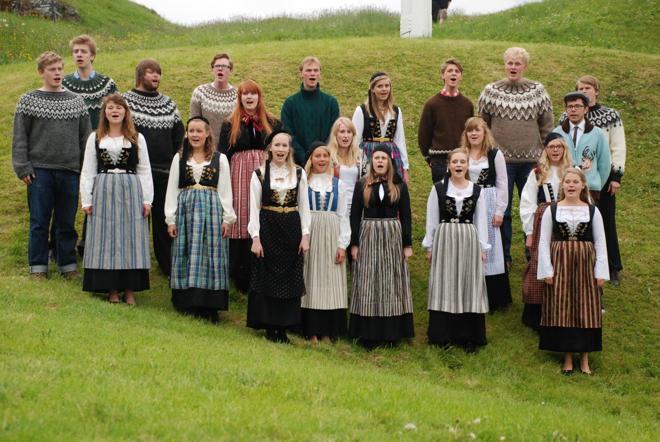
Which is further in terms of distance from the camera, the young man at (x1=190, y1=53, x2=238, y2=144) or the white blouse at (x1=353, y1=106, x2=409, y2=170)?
the young man at (x1=190, y1=53, x2=238, y2=144)

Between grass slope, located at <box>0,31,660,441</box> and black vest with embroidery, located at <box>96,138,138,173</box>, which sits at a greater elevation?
black vest with embroidery, located at <box>96,138,138,173</box>

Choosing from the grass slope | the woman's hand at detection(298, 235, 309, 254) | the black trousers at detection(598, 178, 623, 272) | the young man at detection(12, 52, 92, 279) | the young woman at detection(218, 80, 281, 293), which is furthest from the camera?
the black trousers at detection(598, 178, 623, 272)

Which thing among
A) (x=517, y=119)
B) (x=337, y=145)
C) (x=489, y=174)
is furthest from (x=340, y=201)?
(x=517, y=119)

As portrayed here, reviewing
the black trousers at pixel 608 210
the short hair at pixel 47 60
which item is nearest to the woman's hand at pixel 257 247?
the short hair at pixel 47 60

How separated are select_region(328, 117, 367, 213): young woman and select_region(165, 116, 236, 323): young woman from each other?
1132mm

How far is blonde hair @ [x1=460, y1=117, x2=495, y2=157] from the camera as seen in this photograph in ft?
32.9

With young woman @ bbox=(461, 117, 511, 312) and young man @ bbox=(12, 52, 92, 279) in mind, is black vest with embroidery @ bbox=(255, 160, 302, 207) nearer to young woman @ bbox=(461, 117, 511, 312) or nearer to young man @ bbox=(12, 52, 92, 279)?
young woman @ bbox=(461, 117, 511, 312)

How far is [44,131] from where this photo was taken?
10094 millimetres

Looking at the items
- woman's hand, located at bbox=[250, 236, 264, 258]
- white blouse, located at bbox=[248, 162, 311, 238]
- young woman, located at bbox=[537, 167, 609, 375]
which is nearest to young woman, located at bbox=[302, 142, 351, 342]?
white blouse, located at bbox=[248, 162, 311, 238]

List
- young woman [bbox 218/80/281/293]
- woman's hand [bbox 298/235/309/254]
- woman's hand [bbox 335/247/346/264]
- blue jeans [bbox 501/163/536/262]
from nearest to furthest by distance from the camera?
woman's hand [bbox 298/235/309/254] → woman's hand [bbox 335/247/346/264] → young woman [bbox 218/80/281/293] → blue jeans [bbox 501/163/536/262]

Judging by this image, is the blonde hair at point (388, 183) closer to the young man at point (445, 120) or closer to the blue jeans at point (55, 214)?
the young man at point (445, 120)

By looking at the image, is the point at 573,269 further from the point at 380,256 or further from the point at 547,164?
the point at 380,256

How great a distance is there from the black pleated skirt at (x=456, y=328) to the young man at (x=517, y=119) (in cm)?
155

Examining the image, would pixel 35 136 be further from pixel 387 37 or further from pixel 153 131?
pixel 387 37
